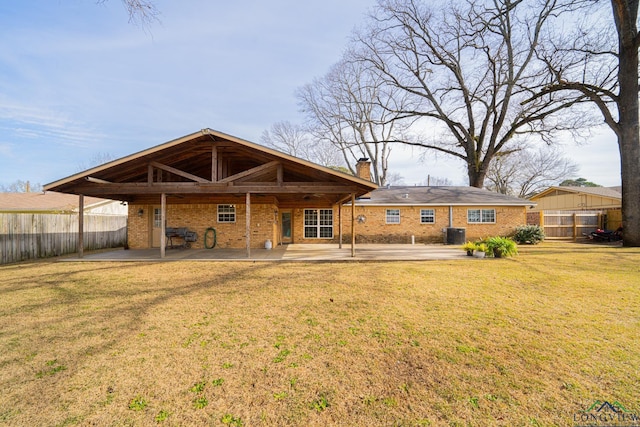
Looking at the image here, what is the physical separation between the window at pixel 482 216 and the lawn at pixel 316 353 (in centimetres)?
1023

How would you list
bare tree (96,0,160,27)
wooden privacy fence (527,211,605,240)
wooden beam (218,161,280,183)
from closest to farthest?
bare tree (96,0,160,27)
wooden beam (218,161,280,183)
wooden privacy fence (527,211,605,240)

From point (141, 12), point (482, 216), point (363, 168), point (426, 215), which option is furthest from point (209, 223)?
point (482, 216)

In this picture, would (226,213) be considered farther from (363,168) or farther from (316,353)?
(316,353)

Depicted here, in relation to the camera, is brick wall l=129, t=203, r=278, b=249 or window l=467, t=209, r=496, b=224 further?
window l=467, t=209, r=496, b=224

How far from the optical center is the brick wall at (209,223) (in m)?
13.5

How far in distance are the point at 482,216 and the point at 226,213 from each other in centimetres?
1416

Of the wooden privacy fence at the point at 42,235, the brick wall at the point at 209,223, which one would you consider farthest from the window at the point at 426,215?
the wooden privacy fence at the point at 42,235

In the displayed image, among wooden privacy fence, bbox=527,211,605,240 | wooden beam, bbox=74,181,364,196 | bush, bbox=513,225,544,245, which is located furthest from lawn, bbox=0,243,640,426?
wooden privacy fence, bbox=527,211,605,240

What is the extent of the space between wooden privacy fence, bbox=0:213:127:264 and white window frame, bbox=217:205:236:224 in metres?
6.27

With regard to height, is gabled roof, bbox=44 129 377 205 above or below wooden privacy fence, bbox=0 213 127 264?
above

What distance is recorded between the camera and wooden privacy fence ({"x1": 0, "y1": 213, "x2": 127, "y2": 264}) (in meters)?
10.0

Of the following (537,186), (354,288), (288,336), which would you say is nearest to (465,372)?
(288,336)

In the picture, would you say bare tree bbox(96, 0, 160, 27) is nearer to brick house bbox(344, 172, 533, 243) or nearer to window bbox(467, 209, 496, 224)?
brick house bbox(344, 172, 533, 243)

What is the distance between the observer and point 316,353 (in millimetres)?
3365
